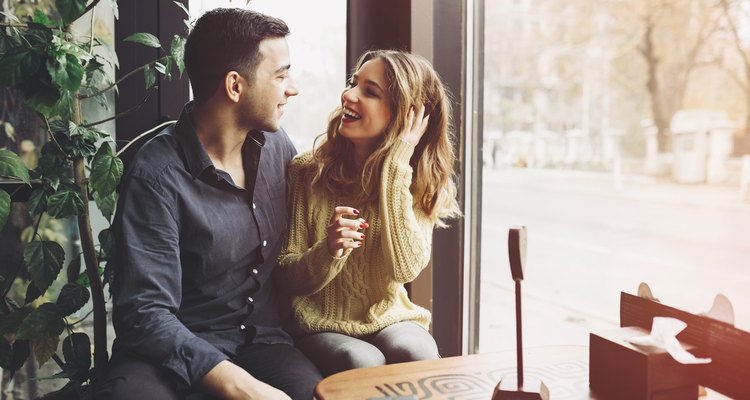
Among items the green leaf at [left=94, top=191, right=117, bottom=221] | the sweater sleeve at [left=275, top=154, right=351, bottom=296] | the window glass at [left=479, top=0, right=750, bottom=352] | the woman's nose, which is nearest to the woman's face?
the woman's nose

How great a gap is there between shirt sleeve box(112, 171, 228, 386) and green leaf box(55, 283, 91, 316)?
0.39 metres

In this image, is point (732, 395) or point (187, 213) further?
point (187, 213)

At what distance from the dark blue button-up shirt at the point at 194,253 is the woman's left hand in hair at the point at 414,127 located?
0.36m

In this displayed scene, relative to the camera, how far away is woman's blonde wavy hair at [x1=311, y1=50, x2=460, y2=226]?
176 cm

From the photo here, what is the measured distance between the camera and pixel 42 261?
167 cm

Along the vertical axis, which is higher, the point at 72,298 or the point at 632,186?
the point at 632,186

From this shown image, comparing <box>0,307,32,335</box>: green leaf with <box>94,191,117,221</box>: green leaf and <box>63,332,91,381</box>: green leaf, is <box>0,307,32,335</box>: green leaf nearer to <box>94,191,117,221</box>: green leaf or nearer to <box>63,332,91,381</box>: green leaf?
<box>63,332,91,381</box>: green leaf

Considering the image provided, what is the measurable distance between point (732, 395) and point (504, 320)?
150cm

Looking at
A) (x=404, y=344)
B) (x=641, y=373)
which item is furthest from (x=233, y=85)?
(x=641, y=373)

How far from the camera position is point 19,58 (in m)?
1.50

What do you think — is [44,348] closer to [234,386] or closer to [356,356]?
[234,386]

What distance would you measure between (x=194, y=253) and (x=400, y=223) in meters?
0.52

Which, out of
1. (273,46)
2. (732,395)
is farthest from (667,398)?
(273,46)

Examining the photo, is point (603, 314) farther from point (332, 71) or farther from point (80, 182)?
point (80, 182)
